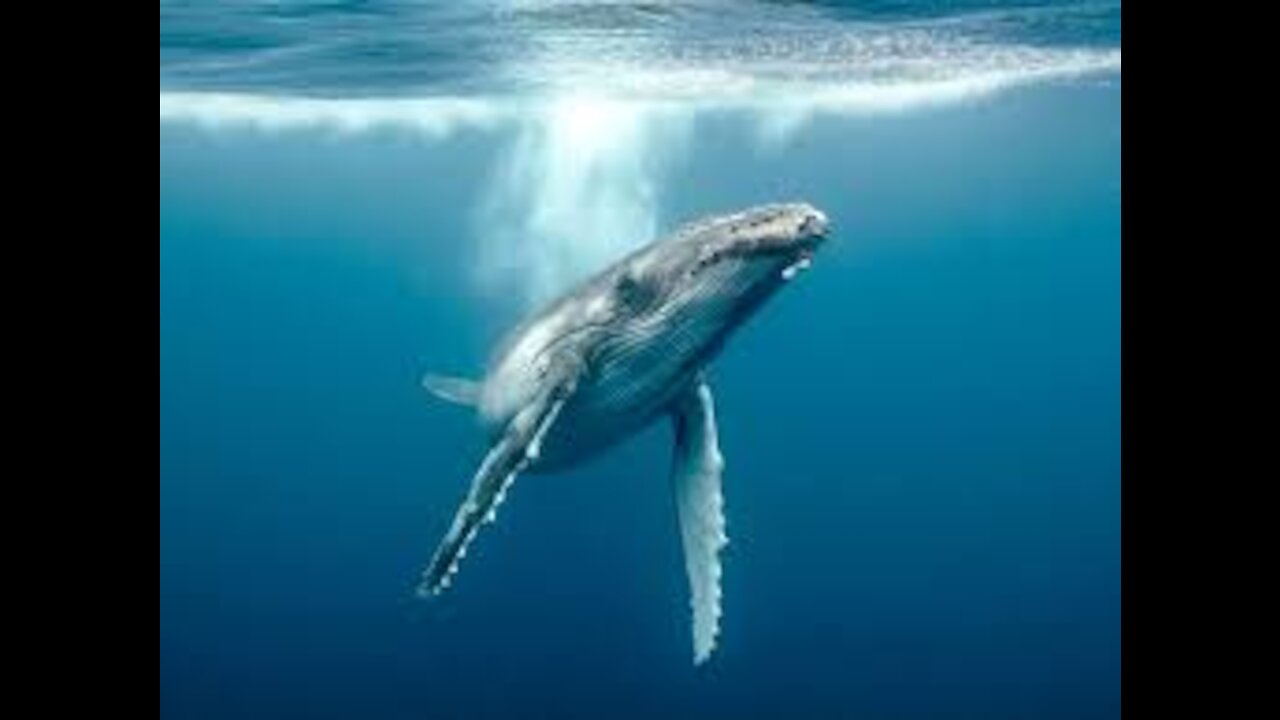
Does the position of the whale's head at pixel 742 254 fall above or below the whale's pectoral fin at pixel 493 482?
above

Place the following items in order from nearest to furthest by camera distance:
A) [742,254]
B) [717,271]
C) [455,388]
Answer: [742,254], [717,271], [455,388]

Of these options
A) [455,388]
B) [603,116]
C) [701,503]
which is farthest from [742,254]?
[603,116]

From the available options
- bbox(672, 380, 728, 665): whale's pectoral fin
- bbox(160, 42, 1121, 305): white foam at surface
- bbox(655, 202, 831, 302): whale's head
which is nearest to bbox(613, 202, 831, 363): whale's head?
bbox(655, 202, 831, 302): whale's head

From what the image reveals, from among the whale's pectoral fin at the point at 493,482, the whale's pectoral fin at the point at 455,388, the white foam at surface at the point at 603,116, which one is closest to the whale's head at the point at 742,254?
the whale's pectoral fin at the point at 493,482

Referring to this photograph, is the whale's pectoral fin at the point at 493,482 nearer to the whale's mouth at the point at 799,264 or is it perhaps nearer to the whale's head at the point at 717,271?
the whale's head at the point at 717,271

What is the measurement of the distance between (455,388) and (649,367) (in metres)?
4.45

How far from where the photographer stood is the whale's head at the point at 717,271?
26.7 feet

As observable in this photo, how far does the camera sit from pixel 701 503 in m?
11.1

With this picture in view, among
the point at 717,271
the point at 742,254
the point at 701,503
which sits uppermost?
the point at 742,254

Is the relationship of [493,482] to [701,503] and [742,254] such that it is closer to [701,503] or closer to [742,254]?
[701,503]

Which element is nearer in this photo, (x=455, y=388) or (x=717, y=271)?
(x=717, y=271)

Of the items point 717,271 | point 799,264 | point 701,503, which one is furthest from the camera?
point 701,503

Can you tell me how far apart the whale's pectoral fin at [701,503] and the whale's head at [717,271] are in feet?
5.39
